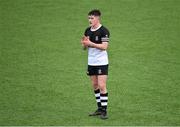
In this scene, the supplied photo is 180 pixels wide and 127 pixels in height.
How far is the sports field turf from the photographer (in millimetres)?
10969

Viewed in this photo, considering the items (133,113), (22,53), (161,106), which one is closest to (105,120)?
(133,113)

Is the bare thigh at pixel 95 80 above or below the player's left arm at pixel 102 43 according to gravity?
below

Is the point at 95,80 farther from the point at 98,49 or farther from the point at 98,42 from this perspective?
the point at 98,42

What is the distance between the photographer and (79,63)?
15305mm

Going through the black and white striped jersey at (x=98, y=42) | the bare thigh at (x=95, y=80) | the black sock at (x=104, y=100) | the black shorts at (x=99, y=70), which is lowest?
the black sock at (x=104, y=100)

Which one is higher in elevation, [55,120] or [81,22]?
[81,22]

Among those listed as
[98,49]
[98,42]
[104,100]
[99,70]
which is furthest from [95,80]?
[98,42]

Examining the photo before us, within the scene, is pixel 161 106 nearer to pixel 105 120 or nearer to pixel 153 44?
pixel 105 120

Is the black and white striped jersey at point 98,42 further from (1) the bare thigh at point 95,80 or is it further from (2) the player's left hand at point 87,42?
(1) the bare thigh at point 95,80

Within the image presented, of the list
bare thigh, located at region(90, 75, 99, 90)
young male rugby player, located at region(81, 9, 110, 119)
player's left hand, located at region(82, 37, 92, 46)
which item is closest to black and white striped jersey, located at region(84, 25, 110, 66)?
young male rugby player, located at region(81, 9, 110, 119)

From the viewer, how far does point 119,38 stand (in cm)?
1791

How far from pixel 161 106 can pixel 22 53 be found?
6.20 meters

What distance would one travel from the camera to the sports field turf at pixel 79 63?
36.0 ft

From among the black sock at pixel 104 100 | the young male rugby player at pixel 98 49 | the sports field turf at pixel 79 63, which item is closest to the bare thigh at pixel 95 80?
the young male rugby player at pixel 98 49
